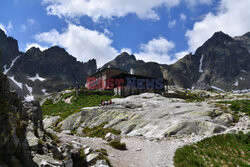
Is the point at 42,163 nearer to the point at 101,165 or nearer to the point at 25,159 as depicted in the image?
the point at 25,159

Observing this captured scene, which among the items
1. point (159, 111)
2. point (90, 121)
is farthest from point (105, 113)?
point (159, 111)

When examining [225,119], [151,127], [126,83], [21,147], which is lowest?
[151,127]

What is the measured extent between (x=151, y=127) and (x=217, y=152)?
35.0 feet

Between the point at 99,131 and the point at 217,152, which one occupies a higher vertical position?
the point at 217,152

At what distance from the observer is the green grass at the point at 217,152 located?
11945 millimetres

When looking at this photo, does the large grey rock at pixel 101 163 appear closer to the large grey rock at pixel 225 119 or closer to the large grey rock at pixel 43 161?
the large grey rock at pixel 43 161

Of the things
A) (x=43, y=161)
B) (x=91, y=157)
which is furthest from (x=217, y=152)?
(x=43, y=161)

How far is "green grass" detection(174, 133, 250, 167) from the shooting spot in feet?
39.2

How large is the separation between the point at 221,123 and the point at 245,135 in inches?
215

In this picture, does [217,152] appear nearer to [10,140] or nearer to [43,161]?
[43,161]

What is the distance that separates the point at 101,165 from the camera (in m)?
9.52

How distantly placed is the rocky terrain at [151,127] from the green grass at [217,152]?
3.36 feet

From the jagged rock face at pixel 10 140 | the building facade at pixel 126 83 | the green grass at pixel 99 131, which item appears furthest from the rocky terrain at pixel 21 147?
the building facade at pixel 126 83

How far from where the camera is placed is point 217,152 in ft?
46.3
